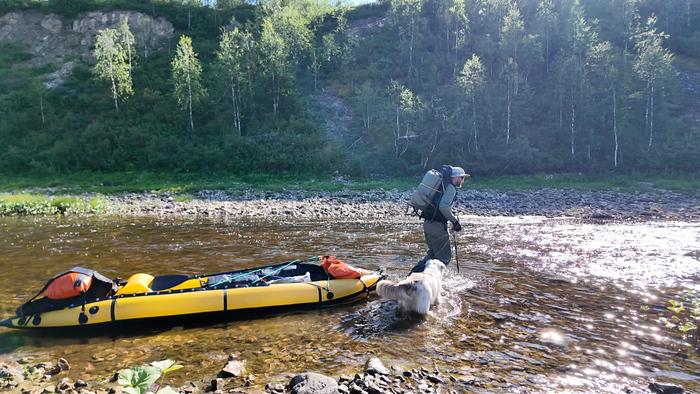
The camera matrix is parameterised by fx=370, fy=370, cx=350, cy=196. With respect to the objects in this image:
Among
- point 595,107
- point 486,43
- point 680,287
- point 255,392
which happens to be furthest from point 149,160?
point 595,107

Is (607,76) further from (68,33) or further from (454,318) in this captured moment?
(68,33)

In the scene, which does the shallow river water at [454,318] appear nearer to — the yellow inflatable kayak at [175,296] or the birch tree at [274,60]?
the yellow inflatable kayak at [175,296]

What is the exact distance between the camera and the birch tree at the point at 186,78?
34.9 metres

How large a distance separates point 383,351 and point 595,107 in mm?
36752

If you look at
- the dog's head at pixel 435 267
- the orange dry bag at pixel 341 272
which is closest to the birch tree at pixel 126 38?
the orange dry bag at pixel 341 272

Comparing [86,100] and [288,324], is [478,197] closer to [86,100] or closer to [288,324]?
[288,324]

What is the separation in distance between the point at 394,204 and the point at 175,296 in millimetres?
15876

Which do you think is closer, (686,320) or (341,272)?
(686,320)

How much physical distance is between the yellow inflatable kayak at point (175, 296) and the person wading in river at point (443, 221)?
1530 mm

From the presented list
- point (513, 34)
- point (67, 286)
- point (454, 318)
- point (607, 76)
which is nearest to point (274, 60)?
point (513, 34)

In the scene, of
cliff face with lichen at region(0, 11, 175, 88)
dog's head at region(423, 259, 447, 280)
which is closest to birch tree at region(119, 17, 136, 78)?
cliff face with lichen at region(0, 11, 175, 88)

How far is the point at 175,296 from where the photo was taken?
22.7 ft

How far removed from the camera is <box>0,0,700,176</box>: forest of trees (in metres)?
32.0

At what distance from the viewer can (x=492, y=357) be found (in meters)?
5.43
